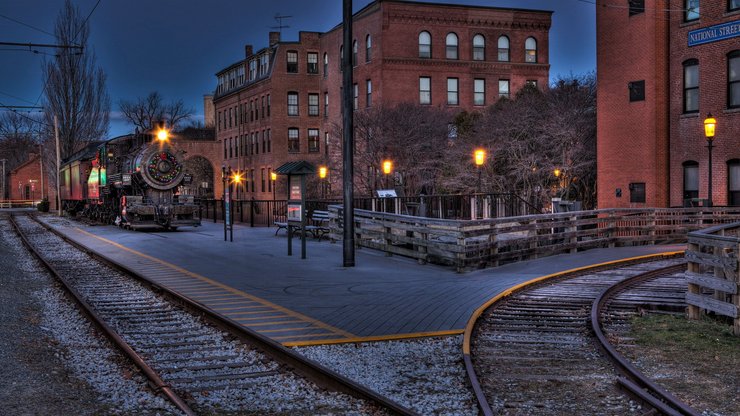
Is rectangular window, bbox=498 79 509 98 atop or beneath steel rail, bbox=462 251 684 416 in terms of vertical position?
atop

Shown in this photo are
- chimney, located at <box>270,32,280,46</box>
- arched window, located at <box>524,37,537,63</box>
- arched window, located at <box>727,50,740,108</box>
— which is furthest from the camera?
chimney, located at <box>270,32,280,46</box>

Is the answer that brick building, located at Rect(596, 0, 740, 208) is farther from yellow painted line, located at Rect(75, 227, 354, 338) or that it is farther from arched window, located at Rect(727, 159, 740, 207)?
yellow painted line, located at Rect(75, 227, 354, 338)

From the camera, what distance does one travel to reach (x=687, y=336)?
370 inches

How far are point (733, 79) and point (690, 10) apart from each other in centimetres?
290

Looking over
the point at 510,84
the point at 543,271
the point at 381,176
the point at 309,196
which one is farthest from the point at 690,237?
the point at 510,84

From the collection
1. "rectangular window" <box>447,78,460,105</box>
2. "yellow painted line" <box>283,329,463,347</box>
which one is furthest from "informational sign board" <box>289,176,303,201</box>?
"rectangular window" <box>447,78,460,105</box>

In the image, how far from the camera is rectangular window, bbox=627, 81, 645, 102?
2730cm

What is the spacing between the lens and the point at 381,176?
132 ft

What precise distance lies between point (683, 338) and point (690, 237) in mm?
2047

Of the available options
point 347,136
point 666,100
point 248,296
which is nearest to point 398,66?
point 666,100

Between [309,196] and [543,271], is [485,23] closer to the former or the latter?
[309,196]

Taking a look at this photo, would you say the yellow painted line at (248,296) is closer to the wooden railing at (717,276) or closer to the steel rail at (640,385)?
the steel rail at (640,385)

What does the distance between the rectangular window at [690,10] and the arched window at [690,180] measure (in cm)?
489

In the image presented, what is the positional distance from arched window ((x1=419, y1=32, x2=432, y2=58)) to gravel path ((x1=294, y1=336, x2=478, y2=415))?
41.5m
